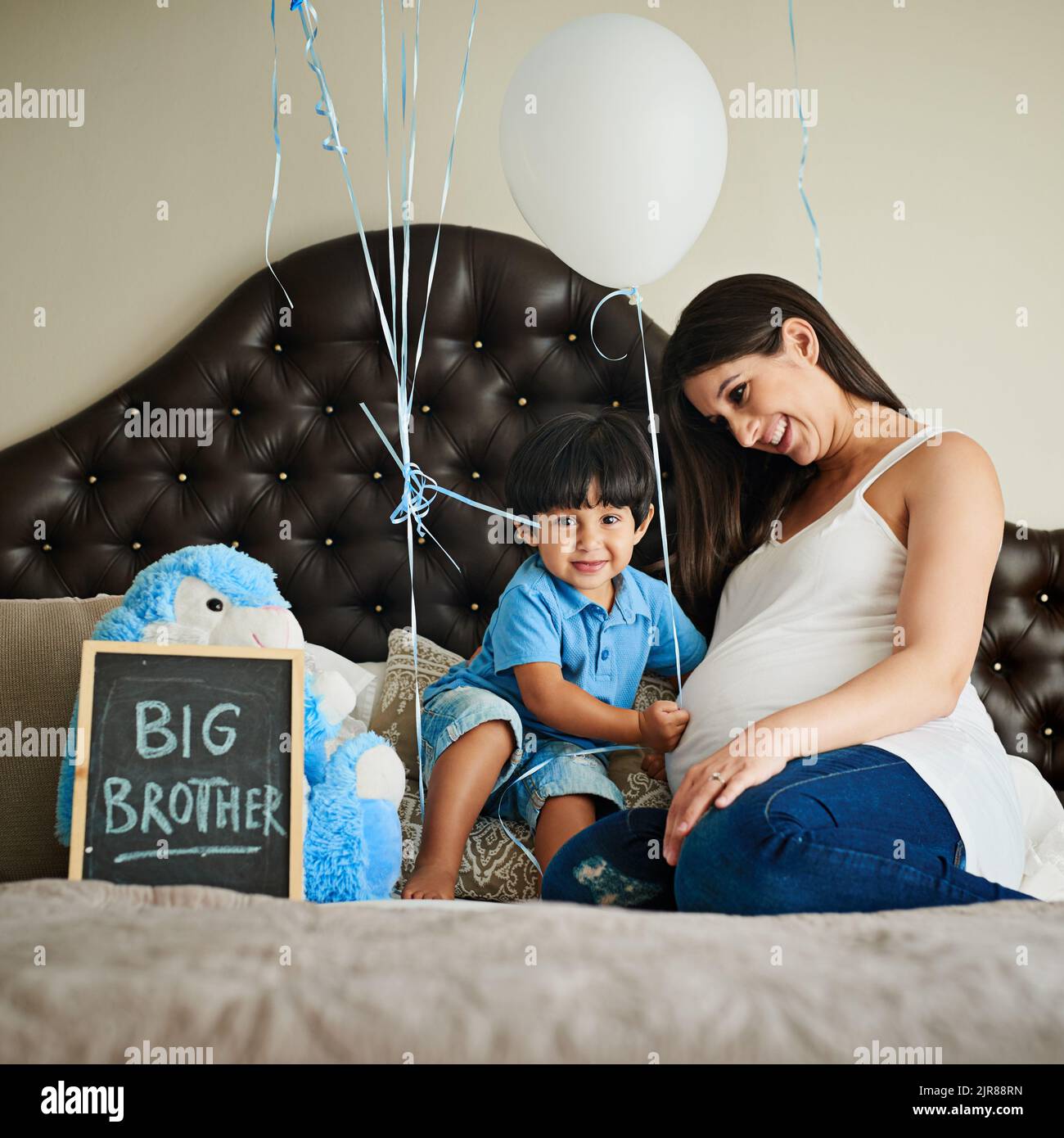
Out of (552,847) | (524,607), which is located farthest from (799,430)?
(552,847)

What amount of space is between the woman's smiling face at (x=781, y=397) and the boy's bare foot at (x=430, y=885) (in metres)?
0.73

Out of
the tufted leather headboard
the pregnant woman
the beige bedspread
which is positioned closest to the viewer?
the beige bedspread

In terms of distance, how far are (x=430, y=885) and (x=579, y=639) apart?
0.46 metres

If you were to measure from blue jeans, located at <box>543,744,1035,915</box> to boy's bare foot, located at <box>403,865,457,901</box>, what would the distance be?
0.62ft

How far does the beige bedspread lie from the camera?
1.73ft

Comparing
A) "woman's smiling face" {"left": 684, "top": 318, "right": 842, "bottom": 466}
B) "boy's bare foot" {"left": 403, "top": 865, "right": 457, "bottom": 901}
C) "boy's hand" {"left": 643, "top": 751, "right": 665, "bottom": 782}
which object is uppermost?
"woman's smiling face" {"left": 684, "top": 318, "right": 842, "bottom": 466}

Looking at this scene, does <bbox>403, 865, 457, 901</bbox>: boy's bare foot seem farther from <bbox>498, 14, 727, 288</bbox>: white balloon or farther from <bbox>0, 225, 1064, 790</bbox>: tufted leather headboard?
<bbox>498, 14, 727, 288</bbox>: white balloon

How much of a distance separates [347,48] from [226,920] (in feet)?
6.13

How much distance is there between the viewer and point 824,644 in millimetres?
1268

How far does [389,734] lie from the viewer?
152 cm

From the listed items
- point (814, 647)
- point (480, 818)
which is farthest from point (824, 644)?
point (480, 818)

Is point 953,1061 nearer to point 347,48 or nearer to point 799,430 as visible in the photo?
point 799,430

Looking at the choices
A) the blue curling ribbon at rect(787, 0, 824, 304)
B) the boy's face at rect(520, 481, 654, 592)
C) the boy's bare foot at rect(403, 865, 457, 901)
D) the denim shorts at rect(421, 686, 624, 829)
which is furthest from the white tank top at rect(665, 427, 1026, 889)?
the blue curling ribbon at rect(787, 0, 824, 304)

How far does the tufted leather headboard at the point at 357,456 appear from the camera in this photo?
186 cm
